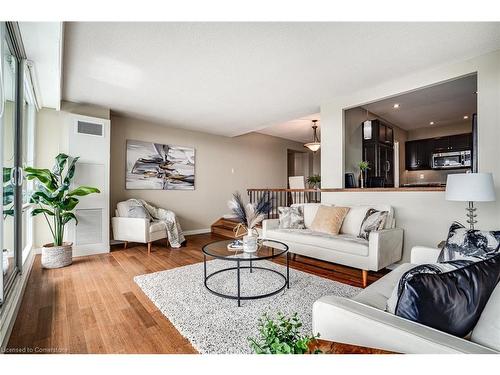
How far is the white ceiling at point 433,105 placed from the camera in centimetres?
377

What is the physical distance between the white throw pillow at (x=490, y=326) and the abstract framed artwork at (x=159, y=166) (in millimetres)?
5013

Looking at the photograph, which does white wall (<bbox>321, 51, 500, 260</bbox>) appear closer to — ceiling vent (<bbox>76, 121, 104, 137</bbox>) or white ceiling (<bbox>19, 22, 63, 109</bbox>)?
white ceiling (<bbox>19, 22, 63, 109</bbox>)

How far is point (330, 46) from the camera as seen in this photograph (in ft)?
7.75

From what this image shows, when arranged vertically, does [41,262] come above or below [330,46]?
below

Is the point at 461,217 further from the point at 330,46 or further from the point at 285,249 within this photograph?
the point at 330,46

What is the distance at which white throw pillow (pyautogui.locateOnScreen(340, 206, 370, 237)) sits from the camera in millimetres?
3168

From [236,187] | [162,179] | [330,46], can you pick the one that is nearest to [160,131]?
[162,179]

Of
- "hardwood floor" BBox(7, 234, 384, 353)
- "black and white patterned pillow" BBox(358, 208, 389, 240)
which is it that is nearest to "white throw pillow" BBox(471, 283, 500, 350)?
"hardwood floor" BBox(7, 234, 384, 353)

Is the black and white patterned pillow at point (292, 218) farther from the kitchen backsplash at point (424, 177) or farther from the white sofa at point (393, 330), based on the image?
the kitchen backsplash at point (424, 177)

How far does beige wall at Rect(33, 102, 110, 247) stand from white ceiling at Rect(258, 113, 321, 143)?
→ 4.01 m

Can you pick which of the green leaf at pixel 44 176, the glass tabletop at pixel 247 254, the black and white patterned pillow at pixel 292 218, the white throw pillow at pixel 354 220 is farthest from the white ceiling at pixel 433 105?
the green leaf at pixel 44 176

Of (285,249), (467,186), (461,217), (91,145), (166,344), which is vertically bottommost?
(166,344)

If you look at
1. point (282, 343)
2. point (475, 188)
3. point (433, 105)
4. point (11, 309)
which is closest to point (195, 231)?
point (11, 309)

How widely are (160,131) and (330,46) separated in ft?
12.8
